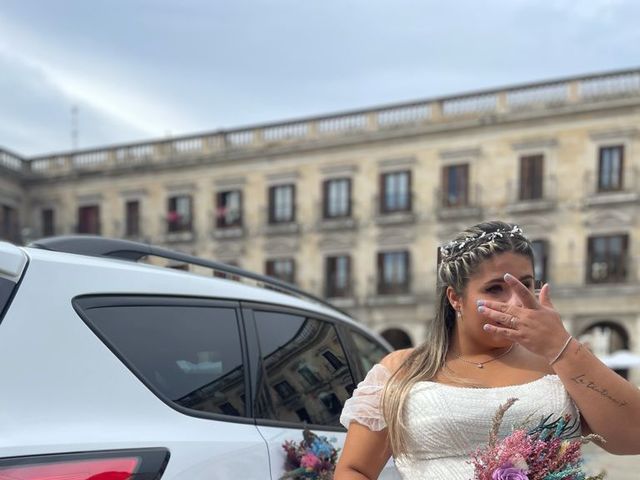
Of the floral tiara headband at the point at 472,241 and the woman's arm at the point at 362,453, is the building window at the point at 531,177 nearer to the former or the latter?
the floral tiara headband at the point at 472,241

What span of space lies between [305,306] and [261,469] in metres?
0.90

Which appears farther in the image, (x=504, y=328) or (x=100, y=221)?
(x=100, y=221)

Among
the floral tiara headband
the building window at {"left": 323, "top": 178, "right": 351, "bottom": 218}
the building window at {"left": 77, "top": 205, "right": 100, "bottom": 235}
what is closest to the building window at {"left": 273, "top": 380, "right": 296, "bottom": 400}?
the floral tiara headband

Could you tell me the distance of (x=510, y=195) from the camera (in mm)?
22594

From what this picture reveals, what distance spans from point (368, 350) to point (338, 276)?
2157 centimetres

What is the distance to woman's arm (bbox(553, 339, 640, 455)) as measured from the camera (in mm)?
1464

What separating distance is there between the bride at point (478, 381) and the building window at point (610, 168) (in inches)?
877

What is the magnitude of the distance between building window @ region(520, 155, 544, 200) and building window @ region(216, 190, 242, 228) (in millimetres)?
12271

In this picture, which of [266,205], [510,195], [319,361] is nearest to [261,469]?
[319,361]

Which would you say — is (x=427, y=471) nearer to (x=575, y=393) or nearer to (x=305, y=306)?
(x=575, y=393)

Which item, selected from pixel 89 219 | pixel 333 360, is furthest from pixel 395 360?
pixel 89 219

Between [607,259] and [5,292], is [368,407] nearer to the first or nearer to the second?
[5,292]

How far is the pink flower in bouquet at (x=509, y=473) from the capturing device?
4.42ft

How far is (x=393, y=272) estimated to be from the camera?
2433 cm
